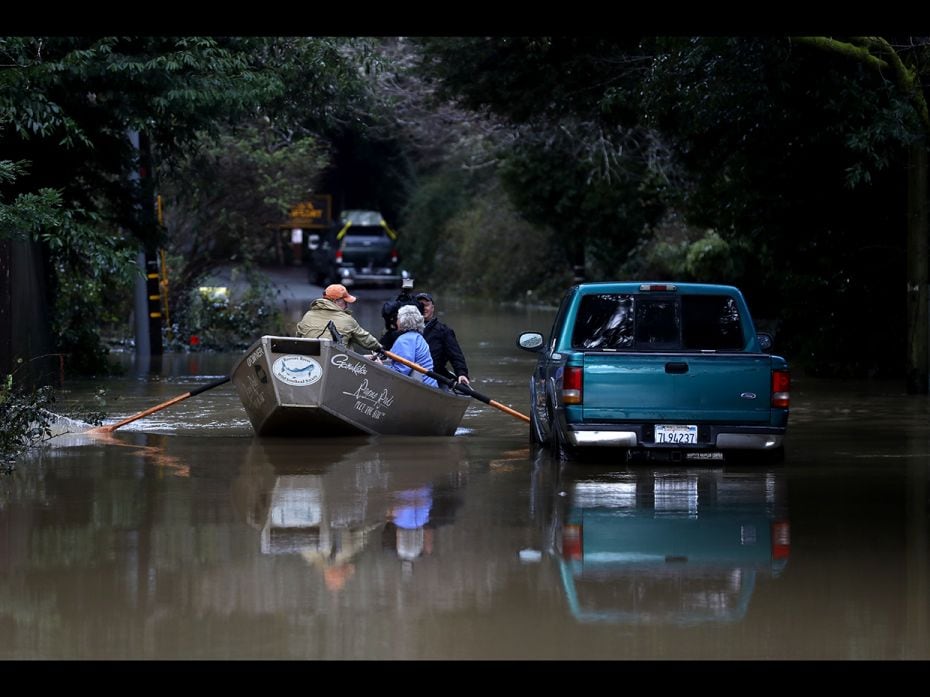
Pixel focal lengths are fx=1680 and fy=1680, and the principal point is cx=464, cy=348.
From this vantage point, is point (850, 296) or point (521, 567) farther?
point (850, 296)

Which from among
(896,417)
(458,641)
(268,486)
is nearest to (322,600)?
(458,641)

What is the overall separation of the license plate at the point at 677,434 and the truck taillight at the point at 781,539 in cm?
246

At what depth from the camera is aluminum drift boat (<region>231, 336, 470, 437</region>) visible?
1706 centimetres

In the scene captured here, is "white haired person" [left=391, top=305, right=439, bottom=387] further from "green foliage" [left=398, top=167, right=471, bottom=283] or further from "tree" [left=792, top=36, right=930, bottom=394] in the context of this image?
"green foliage" [left=398, top=167, right=471, bottom=283]

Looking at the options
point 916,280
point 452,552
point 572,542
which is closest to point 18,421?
point 452,552

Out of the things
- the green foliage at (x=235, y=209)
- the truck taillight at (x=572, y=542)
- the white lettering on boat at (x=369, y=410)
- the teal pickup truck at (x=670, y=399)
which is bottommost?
the truck taillight at (x=572, y=542)

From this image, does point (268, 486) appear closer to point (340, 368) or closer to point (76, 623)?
point (340, 368)

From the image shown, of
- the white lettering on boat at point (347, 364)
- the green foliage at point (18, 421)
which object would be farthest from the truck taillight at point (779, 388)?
the green foliage at point (18, 421)

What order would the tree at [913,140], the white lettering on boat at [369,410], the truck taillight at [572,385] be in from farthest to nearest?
the tree at [913,140]
the white lettering on boat at [369,410]
the truck taillight at [572,385]

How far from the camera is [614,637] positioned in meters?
8.66

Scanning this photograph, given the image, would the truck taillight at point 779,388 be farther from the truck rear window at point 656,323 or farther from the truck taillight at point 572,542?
the truck taillight at point 572,542

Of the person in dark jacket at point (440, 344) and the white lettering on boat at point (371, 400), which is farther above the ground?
the person in dark jacket at point (440, 344)

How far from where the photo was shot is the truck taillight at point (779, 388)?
1472cm
